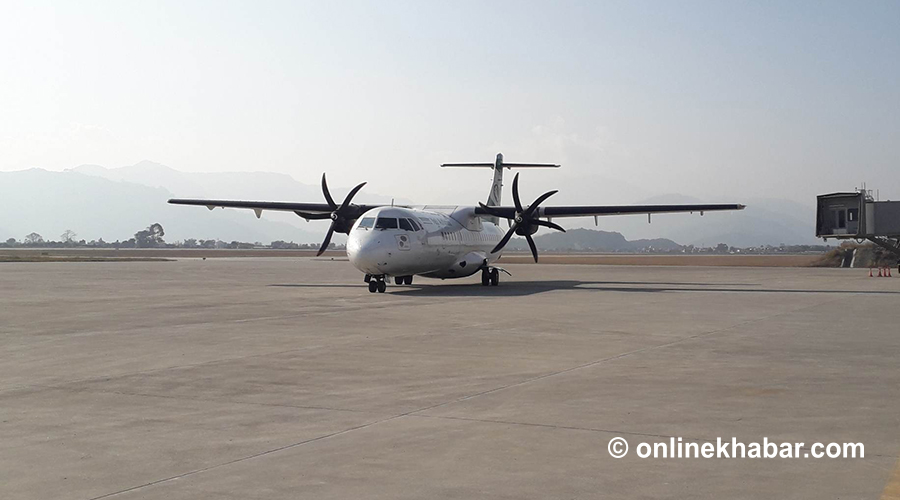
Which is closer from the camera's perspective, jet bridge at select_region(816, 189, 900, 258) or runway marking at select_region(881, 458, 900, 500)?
runway marking at select_region(881, 458, 900, 500)

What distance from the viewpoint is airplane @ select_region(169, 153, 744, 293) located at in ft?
91.7

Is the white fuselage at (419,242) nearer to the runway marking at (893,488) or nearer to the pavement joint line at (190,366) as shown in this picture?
the pavement joint line at (190,366)

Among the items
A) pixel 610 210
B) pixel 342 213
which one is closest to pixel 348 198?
pixel 342 213

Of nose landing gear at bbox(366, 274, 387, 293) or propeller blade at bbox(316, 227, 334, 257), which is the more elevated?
propeller blade at bbox(316, 227, 334, 257)

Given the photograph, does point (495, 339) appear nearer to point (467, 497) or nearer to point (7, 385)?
point (7, 385)

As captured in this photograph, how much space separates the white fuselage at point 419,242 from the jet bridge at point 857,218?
2412cm

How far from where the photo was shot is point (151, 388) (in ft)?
31.9

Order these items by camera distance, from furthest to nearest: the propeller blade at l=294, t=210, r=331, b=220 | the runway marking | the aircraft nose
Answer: the propeller blade at l=294, t=210, r=331, b=220 < the aircraft nose < the runway marking

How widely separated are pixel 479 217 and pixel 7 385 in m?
27.5

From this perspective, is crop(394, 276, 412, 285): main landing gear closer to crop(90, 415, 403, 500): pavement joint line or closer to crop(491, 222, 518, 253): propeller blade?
crop(491, 222, 518, 253): propeller blade

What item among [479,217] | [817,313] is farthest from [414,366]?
[479,217]

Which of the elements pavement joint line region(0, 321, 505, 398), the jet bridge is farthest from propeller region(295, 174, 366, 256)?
the jet bridge

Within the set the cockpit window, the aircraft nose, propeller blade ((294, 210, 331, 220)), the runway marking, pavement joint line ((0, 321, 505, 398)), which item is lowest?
pavement joint line ((0, 321, 505, 398))

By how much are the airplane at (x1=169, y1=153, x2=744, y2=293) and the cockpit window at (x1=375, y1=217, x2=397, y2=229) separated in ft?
0.06
